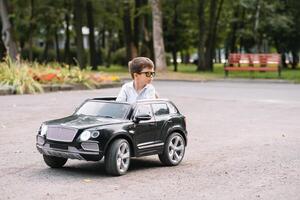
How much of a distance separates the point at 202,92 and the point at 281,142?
11053 millimetres

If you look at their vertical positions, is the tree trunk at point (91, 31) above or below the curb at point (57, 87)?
above

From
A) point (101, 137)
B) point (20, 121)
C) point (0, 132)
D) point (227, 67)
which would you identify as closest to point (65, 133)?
point (101, 137)

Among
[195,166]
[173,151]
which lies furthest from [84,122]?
[195,166]

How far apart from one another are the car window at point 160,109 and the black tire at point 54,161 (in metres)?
1.29

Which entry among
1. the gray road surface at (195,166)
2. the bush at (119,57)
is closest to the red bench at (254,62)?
the gray road surface at (195,166)

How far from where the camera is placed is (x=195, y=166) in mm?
8398

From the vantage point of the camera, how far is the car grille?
24.6 feet

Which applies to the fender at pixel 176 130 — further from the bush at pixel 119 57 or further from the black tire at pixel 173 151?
the bush at pixel 119 57

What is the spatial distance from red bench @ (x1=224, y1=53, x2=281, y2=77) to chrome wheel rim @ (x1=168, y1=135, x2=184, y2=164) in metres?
20.8

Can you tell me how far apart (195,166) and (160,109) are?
2.77 ft

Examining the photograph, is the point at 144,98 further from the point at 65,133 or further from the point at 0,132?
the point at 0,132

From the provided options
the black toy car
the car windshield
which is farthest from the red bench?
the car windshield

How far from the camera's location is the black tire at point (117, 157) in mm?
7527

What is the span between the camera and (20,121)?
13234 millimetres
